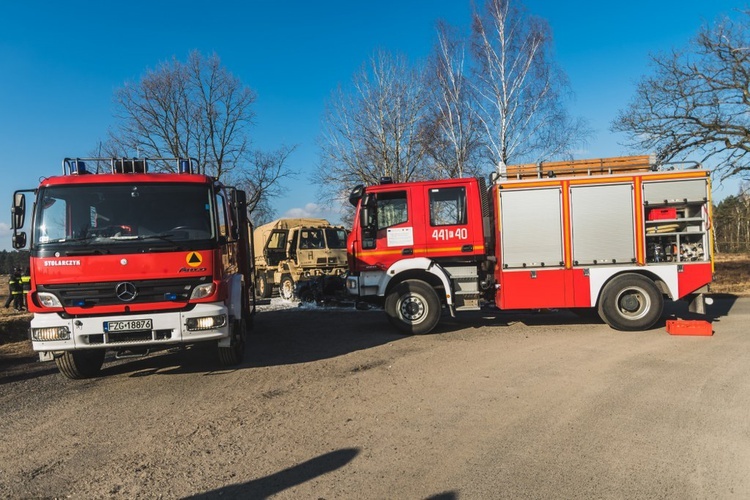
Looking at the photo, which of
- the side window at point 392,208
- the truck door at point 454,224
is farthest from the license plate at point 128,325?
the truck door at point 454,224

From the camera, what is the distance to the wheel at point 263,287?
18641mm

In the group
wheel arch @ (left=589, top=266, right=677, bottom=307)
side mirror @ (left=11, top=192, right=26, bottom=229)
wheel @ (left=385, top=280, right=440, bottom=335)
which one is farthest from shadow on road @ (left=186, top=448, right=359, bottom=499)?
wheel arch @ (left=589, top=266, right=677, bottom=307)

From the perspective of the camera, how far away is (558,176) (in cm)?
945

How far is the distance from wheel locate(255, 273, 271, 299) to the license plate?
12.7 m

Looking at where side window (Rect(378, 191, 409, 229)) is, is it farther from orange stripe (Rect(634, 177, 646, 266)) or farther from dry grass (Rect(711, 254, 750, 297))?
dry grass (Rect(711, 254, 750, 297))

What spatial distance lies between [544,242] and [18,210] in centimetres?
829

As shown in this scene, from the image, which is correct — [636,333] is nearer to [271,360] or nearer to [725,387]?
[725,387]

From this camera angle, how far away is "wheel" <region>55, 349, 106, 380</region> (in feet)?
Answer: 21.4

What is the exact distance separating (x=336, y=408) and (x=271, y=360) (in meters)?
2.66

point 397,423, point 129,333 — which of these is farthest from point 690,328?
point 129,333

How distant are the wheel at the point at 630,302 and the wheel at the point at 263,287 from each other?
42.0 feet

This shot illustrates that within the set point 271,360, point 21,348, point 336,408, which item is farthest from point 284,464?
point 21,348

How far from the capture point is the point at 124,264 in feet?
Answer: 19.2

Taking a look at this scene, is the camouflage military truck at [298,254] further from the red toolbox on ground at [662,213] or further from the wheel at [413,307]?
the red toolbox on ground at [662,213]
